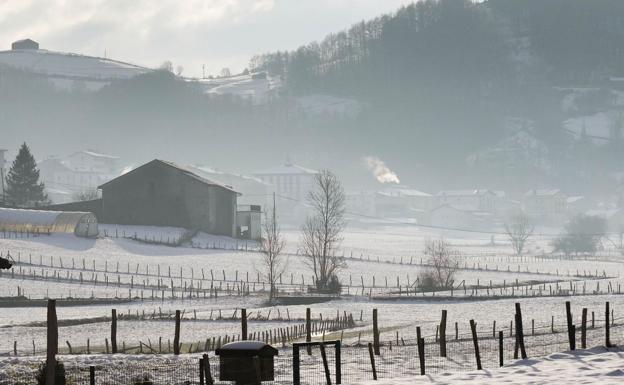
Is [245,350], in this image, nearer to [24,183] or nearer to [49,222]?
[49,222]

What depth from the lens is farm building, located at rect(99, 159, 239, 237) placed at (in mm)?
91438

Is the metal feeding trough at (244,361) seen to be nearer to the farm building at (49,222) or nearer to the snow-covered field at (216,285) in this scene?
the snow-covered field at (216,285)

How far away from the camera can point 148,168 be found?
3634 inches

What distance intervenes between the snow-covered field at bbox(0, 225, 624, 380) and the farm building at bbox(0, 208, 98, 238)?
58.4 inches

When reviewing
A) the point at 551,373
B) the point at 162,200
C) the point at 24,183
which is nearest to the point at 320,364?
the point at 551,373

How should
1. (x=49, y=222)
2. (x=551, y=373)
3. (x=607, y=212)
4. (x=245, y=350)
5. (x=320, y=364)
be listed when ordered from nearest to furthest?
(x=245, y=350) → (x=551, y=373) → (x=320, y=364) → (x=49, y=222) → (x=607, y=212)

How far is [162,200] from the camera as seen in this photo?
91.5 m

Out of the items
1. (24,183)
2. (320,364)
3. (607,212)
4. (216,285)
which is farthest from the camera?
(607,212)

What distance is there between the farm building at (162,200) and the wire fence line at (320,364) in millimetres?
58199

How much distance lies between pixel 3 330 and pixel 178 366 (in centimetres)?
1538

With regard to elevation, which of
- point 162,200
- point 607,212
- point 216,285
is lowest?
point 216,285

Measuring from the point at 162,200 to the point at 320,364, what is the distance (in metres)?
65.0

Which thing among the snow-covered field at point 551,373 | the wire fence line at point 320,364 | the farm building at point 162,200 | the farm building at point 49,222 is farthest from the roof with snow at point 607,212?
the snow-covered field at point 551,373

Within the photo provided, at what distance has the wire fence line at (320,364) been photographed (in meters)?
24.7
